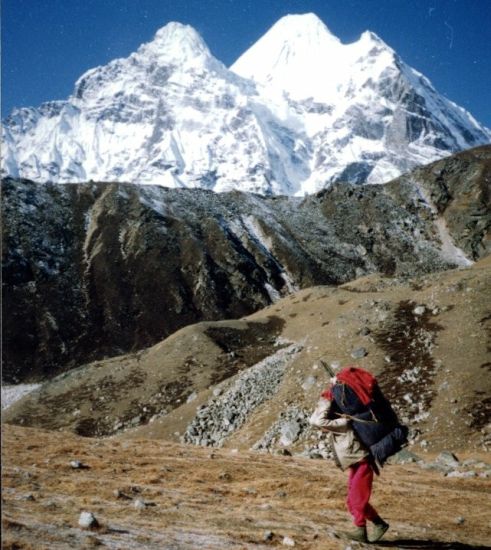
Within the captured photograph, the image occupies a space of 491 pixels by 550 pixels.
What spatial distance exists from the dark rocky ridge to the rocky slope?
4823 centimetres

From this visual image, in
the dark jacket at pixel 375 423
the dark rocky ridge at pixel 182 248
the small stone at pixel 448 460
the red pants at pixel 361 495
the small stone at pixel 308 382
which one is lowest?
the small stone at pixel 448 460

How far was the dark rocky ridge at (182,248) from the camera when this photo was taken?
381 ft

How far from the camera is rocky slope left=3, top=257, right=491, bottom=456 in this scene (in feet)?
114

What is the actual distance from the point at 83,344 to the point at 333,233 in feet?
287

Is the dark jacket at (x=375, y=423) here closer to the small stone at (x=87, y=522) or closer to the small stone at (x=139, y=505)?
the small stone at (x=139, y=505)

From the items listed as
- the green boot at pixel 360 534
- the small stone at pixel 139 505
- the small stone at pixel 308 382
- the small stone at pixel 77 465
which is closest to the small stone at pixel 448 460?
the small stone at pixel 308 382

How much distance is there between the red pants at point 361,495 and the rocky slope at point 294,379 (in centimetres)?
2153

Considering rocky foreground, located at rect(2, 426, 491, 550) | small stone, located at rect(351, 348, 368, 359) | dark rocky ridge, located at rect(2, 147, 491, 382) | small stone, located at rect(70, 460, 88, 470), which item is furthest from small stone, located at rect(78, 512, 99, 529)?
dark rocky ridge, located at rect(2, 147, 491, 382)

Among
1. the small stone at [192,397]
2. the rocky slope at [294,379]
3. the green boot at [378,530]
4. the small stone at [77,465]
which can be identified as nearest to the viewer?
the green boot at [378,530]

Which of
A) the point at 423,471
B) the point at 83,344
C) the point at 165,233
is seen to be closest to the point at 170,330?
the point at 83,344

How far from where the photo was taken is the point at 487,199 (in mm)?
160750

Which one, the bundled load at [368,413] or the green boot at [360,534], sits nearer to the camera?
the green boot at [360,534]

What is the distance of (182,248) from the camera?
144m

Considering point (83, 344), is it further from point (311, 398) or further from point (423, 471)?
point (423, 471)
